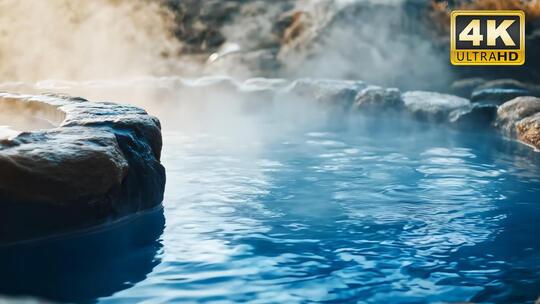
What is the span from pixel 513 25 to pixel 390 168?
20.1ft

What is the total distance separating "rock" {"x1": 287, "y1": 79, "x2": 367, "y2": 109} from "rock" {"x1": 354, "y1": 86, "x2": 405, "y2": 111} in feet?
0.86

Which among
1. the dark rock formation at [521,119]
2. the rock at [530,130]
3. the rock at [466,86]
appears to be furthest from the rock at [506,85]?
the rock at [530,130]

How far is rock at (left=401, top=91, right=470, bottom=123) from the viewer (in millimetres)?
7587

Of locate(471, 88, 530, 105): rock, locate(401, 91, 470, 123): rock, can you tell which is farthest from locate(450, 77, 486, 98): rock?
locate(401, 91, 470, 123): rock

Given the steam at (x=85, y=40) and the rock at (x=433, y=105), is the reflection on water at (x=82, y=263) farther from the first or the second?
the steam at (x=85, y=40)

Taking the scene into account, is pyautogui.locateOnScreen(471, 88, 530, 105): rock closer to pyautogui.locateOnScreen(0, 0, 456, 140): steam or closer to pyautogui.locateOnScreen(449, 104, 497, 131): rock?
pyautogui.locateOnScreen(449, 104, 497, 131): rock

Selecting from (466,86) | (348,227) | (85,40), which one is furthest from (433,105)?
(85,40)

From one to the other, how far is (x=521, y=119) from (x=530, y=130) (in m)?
0.39

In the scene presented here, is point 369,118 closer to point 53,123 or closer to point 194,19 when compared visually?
point 53,123

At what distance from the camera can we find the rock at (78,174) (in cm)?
273

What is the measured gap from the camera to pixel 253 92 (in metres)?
9.67

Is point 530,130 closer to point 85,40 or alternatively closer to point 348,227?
point 348,227

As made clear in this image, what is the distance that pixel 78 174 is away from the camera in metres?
2.89

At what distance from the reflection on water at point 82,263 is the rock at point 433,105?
543 cm
